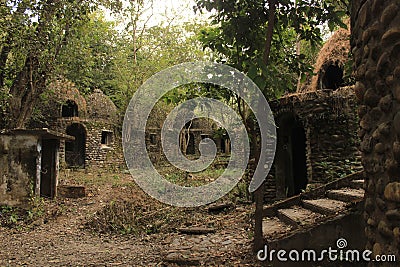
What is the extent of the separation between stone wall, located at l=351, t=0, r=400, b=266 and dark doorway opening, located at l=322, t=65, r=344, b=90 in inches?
312

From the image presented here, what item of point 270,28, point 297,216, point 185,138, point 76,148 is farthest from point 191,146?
point 270,28

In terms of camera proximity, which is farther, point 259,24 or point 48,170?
point 48,170

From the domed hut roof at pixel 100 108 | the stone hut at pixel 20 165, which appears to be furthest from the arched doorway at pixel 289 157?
the domed hut roof at pixel 100 108

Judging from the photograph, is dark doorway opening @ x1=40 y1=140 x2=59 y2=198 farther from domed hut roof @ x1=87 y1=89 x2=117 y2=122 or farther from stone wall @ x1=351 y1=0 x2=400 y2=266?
domed hut roof @ x1=87 y1=89 x2=117 y2=122

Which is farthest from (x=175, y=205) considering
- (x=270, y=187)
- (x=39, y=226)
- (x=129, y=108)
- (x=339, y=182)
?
(x=129, y=108)

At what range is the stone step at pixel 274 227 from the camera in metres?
4.83

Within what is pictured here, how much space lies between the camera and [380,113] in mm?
2670

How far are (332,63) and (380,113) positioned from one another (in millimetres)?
8248

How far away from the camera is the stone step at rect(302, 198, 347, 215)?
461 cm

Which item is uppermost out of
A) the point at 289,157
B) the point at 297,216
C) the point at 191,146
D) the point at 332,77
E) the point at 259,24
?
the point at 332,77

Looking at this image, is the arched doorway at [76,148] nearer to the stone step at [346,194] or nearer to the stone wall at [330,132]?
the stone wall at [330,132]

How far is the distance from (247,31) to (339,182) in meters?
3.00

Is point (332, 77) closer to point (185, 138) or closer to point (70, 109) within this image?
point (185, 138)

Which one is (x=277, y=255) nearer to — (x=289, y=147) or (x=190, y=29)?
(x=289, y=147)
